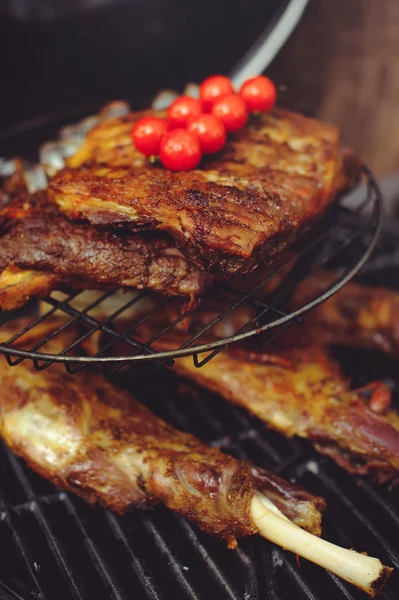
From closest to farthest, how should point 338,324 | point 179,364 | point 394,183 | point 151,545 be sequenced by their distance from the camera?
point 151,545
point 179,364
point 338,324
point 394,183

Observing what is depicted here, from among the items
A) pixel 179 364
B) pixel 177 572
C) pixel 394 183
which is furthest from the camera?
pixel 394 183

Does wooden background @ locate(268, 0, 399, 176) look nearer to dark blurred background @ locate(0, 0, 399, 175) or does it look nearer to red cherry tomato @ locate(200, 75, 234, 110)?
dark blurred background @ locate(0, 0, 399, 175)

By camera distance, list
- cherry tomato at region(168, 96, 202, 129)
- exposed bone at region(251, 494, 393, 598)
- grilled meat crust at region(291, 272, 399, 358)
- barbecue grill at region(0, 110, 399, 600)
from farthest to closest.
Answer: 1. grilled meat crust at region(291, 272, 399, 358)
2. cherry tomato at region(168, 96, 202, 129)
3. barbecue grill at region(0, 110, 399, 600)
4. exposed bone at region(251, 494, 393, 598)

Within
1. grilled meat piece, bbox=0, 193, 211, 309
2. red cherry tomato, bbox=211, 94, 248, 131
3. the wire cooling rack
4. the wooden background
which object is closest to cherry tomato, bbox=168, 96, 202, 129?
red cherry tomato, bbox=211, 94, 248, 131

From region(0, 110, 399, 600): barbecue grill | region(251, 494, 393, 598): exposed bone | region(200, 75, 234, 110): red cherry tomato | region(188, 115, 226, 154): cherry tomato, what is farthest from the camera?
region(200, 75, 234, 110): red cherry tomato

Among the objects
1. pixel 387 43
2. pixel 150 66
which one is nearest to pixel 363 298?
pixel 387 43

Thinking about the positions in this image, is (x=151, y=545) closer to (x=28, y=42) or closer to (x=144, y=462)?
(x=144, y=462)

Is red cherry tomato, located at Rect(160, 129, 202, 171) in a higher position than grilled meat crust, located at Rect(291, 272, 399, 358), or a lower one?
higher
